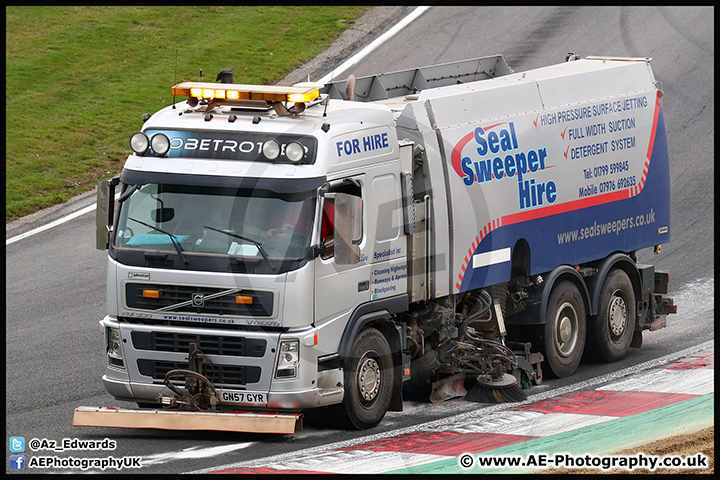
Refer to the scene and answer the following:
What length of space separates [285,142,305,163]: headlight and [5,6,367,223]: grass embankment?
11.3 meters

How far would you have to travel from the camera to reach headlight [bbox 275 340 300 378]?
10.9 meters

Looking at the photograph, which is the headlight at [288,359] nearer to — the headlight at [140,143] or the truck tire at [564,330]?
the headlight at [140,143]

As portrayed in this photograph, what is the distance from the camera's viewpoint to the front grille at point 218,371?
11016mm

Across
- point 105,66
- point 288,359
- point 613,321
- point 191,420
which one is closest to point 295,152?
point 288,359

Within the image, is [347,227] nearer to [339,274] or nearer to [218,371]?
[339,274]

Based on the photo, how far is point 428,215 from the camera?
40.0 ft

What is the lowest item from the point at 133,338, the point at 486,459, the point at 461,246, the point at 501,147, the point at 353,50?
the point at 486,459

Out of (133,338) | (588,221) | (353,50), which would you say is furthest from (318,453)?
(353,50)

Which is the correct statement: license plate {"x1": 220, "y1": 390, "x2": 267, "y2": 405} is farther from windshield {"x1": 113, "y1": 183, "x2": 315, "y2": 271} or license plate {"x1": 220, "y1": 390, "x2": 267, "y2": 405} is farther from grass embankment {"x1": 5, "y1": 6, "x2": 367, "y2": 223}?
grass embankment {"x1": 5, "y1": 6, "x2": 367, "y2": 223}

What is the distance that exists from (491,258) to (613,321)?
9.60 ft

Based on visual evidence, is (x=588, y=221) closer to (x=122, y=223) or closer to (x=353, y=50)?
(x=122, y=223)

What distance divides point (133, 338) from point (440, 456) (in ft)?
10.6

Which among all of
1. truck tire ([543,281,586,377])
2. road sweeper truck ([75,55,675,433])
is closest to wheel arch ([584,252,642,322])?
truck tire ([543,281,586,377])

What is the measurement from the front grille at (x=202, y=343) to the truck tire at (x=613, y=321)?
5.64 metres
